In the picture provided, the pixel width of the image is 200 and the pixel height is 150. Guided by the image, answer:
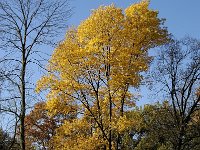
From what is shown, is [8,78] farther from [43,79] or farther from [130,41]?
Result: [130,41]

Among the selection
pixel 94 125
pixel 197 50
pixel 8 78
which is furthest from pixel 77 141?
pixel 197 50

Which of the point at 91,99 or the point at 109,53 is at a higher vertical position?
the point at 109,53

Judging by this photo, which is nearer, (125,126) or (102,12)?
(125,126)

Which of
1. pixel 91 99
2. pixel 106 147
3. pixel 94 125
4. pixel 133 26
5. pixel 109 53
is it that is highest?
pixel 133 26

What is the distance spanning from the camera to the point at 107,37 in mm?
17891

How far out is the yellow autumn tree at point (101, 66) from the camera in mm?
17766

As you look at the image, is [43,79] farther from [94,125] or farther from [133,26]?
[133,26]

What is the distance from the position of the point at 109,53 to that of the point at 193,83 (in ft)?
20.2

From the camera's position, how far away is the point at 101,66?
18.3 metres

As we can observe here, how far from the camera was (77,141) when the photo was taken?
17953 millimetres

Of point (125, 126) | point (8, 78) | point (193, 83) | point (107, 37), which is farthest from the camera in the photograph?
point (193, 83)

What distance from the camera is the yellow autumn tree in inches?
699

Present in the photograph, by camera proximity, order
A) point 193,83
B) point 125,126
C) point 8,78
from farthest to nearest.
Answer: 1. point 193,83
2. point 125,126
3. point 8,78

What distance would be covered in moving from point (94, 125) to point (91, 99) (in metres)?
1.26
